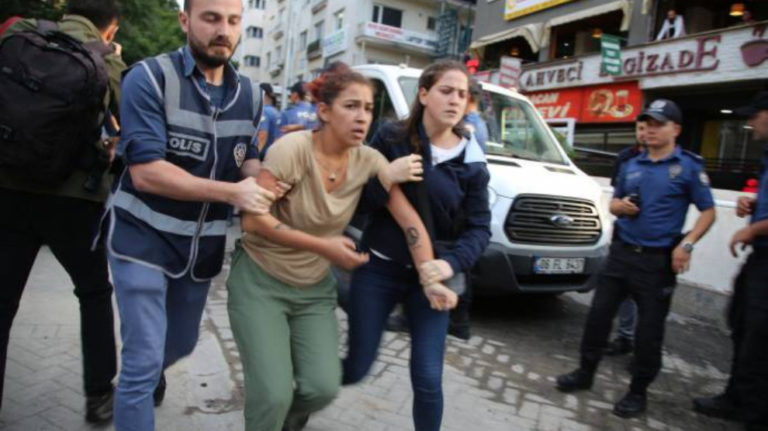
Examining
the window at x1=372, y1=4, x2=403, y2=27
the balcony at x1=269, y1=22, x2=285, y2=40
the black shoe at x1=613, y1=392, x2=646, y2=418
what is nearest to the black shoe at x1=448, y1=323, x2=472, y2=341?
the black shoe at x1=613, y1=392, x2=646, y2=418

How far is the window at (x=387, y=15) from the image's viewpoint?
3353 cm

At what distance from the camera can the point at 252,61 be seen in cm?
5841

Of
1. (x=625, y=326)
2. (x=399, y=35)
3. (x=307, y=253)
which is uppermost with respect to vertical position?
(x=399, y=35)

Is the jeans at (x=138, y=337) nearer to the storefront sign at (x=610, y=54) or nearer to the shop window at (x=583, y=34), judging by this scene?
the storefront sign at (x=610, y=54)

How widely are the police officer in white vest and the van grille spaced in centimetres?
295

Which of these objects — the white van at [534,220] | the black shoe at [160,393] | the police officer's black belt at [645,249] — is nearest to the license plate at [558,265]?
the white van at [534,220]

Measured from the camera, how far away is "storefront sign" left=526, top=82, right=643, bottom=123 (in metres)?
16.5

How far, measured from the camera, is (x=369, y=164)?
2.51m

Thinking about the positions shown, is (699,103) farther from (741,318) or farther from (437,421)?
(437,421)

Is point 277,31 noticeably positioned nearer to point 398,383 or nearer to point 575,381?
point 398,383

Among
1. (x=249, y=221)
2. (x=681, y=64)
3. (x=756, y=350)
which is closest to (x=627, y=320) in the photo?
(x=756, y=350)

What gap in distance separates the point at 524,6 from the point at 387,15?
568 inches

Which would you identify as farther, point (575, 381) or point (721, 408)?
point (575, 381)

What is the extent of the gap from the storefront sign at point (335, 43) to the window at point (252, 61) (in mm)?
24120
